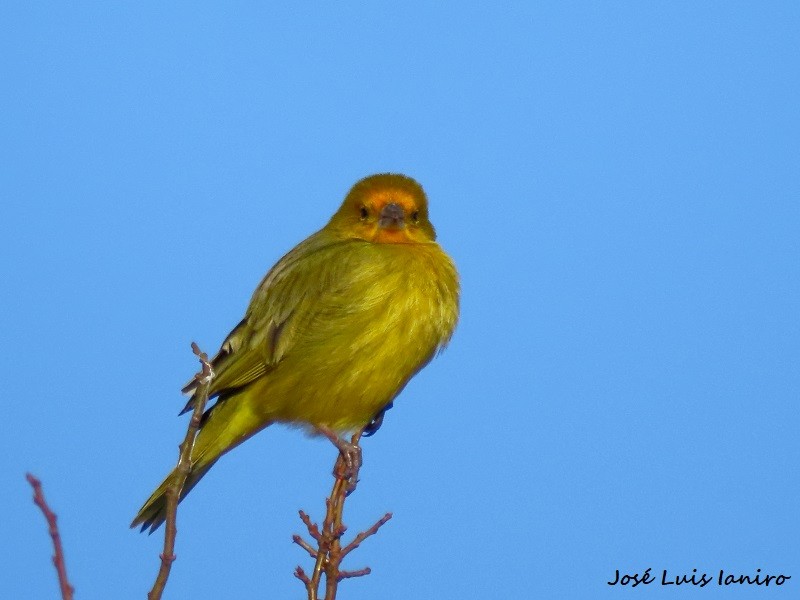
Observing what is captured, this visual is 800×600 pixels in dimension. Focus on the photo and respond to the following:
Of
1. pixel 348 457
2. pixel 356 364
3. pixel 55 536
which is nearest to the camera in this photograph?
pixel 55 536

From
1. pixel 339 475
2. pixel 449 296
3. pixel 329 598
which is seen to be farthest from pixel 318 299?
pixel 329 598

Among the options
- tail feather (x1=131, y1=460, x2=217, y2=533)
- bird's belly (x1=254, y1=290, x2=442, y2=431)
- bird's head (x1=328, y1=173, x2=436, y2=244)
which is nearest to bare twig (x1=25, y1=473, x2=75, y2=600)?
tail feather (x1=131, y1=460, x2=217, y2=533)

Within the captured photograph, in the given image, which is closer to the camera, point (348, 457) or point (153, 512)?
point (348, 457)

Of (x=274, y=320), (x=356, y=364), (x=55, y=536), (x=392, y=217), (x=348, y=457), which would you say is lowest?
(x=55, y=536)

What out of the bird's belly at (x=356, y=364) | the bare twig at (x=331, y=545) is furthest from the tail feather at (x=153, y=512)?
the bare twig at (x=331, y=545)

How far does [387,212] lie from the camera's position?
18.8 feet

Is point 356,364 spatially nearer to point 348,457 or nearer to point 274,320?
point 274,320

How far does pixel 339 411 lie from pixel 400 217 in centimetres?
107

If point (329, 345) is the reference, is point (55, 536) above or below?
below

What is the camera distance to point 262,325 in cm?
545

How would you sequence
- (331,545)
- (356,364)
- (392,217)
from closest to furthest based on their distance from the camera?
(331,545), (356,364), (392,217)

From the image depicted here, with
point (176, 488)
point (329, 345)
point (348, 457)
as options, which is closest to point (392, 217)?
point (329, 345)

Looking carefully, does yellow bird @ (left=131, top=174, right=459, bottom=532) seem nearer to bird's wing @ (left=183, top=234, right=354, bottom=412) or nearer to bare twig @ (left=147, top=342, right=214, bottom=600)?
bird's wing @ (left=183, top=234, right=354, bottom=412)

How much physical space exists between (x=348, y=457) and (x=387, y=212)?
1.64 meters
